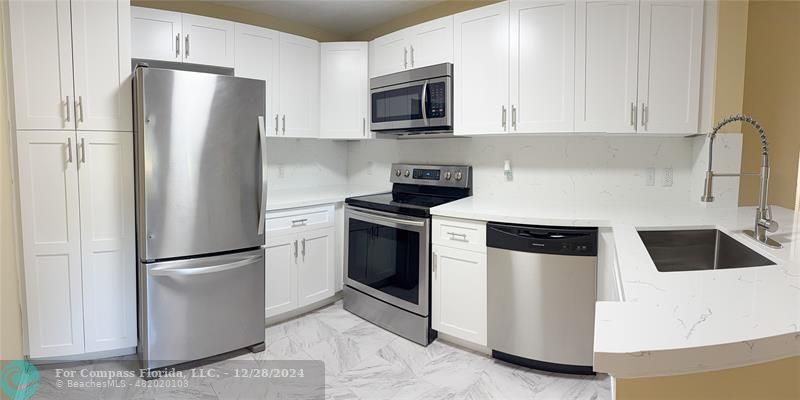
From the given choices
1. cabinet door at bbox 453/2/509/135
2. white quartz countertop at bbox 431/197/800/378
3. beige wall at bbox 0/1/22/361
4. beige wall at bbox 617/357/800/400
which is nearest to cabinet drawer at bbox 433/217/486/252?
cabinet door at bbox 453/2/509/135

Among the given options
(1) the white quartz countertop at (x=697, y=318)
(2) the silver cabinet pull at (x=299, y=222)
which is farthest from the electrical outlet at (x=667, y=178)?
(2) the silver cabinet pull at (x=299, y=222)

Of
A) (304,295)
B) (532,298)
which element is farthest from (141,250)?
(532,298)

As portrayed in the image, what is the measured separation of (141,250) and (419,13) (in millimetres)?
2722

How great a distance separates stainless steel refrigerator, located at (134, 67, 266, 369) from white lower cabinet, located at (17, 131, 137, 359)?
16 cm

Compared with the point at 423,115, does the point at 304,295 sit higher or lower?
lower

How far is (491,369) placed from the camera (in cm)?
247

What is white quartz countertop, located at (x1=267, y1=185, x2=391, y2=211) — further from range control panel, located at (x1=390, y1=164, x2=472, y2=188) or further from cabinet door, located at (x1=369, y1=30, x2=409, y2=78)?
cabinet door, located at (x1=369, y1=30, x2=409, y2=78)

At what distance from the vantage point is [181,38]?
114 inches

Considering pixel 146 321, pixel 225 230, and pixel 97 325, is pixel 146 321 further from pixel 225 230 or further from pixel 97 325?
pixel 225 230

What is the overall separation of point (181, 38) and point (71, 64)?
74 cm

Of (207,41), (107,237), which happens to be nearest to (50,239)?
(107,237)

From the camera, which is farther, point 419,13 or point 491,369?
point 419,13

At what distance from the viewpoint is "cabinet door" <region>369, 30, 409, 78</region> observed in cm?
324

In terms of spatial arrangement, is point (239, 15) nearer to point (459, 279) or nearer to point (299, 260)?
point (299, 260)
